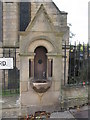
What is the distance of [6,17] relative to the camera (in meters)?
11.3

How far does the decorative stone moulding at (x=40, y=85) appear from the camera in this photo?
6.40m

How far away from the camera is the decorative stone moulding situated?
6398 mm

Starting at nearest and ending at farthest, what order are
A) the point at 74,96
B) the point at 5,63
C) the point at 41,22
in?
1. the point at 5,63
2. the point at 41,22
3. the point at 74,96

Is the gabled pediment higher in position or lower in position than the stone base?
higher

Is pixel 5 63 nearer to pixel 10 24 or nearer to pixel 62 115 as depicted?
pixel 62 115

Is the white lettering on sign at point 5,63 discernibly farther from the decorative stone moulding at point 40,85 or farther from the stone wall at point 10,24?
the stone wall at point 10,24

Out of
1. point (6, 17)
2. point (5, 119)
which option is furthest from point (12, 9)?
point (5, 119)

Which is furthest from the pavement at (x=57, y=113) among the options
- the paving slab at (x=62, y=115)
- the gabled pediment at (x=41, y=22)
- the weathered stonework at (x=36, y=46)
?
the gabled pediment at (x=41, y=22)

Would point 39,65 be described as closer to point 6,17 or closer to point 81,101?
point 81,101

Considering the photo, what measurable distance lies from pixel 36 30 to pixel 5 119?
2.95m

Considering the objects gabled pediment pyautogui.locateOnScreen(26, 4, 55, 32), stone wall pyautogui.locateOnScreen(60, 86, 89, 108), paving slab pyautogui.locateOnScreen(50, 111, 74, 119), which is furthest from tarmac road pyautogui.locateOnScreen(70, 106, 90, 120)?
gabled pediment pyautogui.locateOnScreen(26, 4, 55, 32)

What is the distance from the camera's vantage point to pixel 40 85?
20.9ft

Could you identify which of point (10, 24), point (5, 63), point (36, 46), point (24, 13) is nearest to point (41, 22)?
point (36, 46)

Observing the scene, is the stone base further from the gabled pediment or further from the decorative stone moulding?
the gabled pediment
